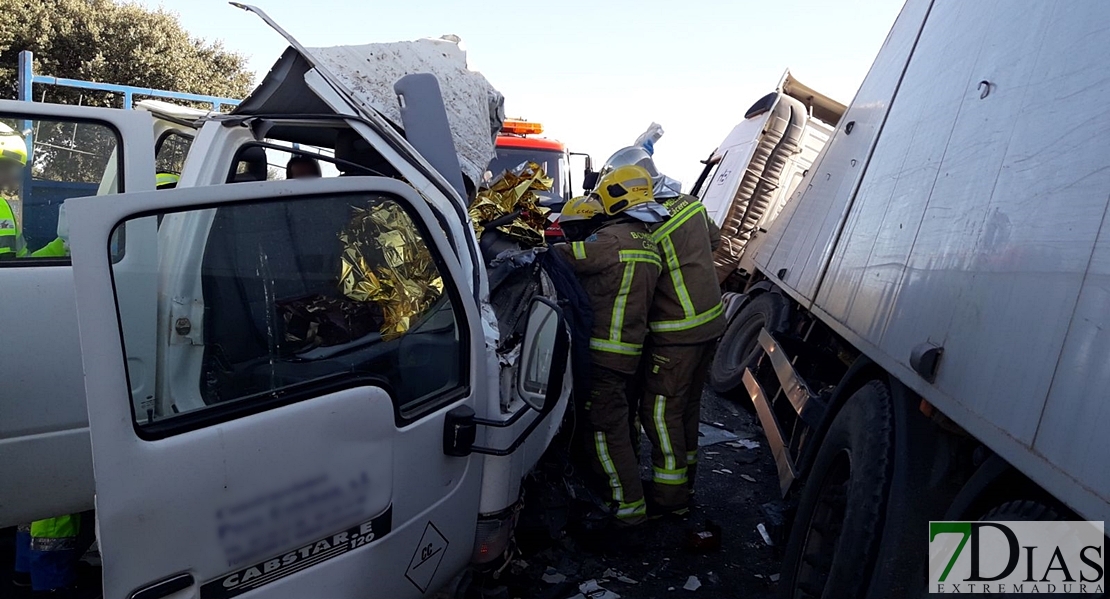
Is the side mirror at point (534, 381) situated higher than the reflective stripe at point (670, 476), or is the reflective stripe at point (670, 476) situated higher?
the side mirror at point (534, 381)

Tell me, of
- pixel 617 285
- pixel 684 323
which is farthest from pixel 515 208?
pixel 684 323

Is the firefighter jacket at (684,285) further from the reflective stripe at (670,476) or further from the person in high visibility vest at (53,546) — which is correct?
the person in high visibility vest at (53,546)

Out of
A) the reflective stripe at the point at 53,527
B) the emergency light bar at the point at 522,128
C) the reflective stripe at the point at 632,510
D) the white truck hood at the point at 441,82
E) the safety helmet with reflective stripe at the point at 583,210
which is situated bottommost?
the reflective stripe at the point at 53,527

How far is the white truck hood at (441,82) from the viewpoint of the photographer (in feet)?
10.5

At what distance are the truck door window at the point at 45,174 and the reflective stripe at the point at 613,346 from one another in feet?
7.37

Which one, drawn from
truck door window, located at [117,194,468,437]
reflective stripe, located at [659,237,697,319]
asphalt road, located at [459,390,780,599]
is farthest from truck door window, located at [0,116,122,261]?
reflective stripe, located at [659,237,697,319]

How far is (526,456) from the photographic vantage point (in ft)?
9.57

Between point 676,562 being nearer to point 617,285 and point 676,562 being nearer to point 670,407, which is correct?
point 670,407

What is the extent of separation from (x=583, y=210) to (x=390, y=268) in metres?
1.96

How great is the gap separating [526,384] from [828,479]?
127 centimetres

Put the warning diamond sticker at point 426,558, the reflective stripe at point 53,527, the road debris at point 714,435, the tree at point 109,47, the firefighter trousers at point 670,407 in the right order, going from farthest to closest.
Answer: the tree at point 109,47
the road debris at point 714,435
the firefighter trousers at point 670,407
the reflective stripe at point 53,527
the warning diamond sticker at point 426,558

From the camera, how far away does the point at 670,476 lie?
422cm

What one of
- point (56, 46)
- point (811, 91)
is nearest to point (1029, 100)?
point (811, 91)

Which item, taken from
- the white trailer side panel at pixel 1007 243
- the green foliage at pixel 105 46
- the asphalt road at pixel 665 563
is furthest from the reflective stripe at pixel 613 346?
the green foliage at pixel 105 46
